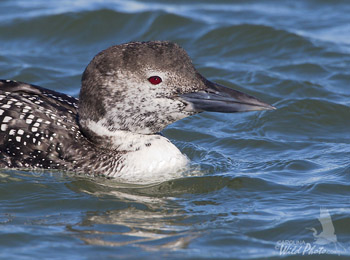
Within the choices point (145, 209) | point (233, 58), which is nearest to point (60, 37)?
point (233, 58)

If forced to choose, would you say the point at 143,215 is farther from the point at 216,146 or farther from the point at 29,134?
the point at 216,146

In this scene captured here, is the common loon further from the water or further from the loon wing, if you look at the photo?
the water

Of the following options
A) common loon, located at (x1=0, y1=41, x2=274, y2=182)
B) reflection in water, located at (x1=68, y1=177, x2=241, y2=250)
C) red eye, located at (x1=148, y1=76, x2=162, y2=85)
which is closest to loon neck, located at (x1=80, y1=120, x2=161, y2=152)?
common loon, located at (x1=0, y1=41, x2=274, y2=182)

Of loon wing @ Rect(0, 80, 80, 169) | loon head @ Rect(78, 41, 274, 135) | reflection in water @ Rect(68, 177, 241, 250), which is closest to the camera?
reflection in water @ Rect(68, 177, 241, 250)

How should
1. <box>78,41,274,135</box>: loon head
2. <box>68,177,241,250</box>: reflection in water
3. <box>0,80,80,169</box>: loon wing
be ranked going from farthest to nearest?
<box>0,80,80,169</box>: loon wing, <box>78,41,274,135</box>: loon head, <box>68,177,241,250</box>: reflection in water

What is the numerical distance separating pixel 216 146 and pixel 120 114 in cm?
177

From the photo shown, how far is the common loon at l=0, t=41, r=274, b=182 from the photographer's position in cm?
642

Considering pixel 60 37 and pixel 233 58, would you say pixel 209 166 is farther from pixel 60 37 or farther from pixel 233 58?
pixel 60 37

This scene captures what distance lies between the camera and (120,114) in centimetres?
657

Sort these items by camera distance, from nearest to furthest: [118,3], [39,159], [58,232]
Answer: [58,232], [39,159], [118,3]

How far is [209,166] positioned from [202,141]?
0.95 metres

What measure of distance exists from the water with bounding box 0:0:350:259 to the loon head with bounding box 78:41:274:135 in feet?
2.18

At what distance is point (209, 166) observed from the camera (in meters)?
7.29

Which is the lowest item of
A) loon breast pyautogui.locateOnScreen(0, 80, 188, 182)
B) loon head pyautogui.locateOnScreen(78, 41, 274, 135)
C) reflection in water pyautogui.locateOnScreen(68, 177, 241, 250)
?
reflection in water pyautogui.locateOnScreen(68, 177, 241, 250)
